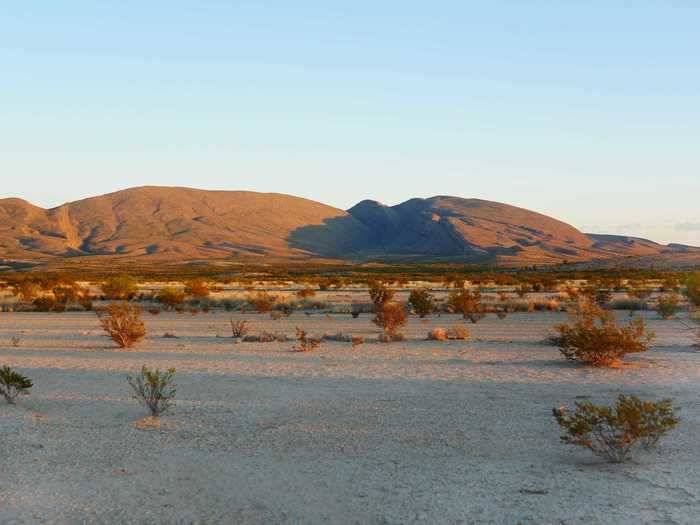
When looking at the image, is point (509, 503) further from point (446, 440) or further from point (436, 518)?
point (446, 440)

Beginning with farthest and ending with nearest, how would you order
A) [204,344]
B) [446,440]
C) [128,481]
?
[204,344]
[446,440]
[128,481]

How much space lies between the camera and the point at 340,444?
9781 millimetres

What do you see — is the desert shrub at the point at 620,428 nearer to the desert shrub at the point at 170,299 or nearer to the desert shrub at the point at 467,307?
the desert shrub at the point at 467,307

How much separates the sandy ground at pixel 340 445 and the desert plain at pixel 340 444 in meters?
0.03

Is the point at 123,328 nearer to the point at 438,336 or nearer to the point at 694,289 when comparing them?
the point at 438,336

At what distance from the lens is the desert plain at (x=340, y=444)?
7.23 m

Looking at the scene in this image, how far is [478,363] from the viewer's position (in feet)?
57.1

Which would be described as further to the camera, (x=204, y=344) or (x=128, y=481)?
(x=204, y=344)

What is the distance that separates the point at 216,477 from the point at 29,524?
2012mm

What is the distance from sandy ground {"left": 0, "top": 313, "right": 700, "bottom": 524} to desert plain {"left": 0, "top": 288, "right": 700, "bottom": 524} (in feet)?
0.10

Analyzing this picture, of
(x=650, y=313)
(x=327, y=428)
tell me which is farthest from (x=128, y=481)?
(x=650, y=313)

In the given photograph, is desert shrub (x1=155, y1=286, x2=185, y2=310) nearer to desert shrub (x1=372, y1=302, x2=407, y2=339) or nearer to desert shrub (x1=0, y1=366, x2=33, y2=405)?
desert shrub (x1=372, y1=302, x2=407, y2=339)

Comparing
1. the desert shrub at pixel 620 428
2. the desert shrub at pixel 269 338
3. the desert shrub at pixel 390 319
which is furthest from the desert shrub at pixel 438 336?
the desert shrub at pixel 620 428

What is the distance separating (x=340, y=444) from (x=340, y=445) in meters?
0.05
